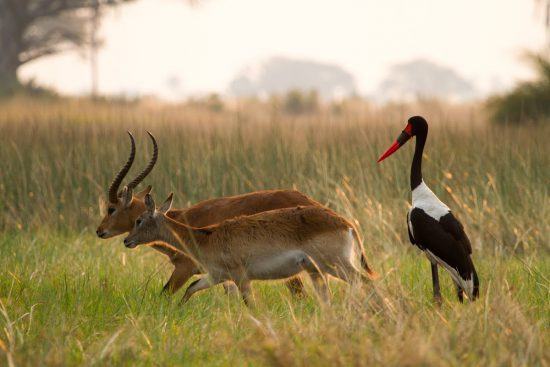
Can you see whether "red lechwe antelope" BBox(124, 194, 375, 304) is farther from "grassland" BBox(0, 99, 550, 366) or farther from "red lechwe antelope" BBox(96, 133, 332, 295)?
"red lechwe antelope" BBox(96, 133, 332, 295)

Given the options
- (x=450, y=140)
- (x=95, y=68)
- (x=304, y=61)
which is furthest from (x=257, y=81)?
(x=450, y=140)

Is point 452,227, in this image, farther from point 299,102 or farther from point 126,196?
point 299,102

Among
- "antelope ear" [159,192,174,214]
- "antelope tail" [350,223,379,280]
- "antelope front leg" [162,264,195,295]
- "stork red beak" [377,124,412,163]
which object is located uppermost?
"stork red beak" [377,124,412,163]

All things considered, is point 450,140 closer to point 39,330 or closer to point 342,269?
point 342,269

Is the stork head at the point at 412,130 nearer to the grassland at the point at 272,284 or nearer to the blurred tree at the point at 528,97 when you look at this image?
the grassland at the point at 272,284

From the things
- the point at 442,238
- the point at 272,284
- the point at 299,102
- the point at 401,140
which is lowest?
the point at 272,284

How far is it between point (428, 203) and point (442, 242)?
0.25 meters

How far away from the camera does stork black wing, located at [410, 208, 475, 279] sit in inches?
207

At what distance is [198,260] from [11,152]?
18.6ft

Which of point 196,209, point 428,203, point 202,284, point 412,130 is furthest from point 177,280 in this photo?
point 412,130

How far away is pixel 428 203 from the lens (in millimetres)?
5371

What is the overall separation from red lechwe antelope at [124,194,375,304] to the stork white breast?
0.43m

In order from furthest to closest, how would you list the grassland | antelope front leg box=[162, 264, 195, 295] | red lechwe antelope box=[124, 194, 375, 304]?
antelope front leg box=[162, 264, 195, 295] < red lechwe antelope box=[124, 194, 375, 304] < the grassland

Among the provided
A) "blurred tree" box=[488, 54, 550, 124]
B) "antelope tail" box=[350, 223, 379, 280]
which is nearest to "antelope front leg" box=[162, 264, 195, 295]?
"antelope tail" box=[350, 223, 379, 280]
